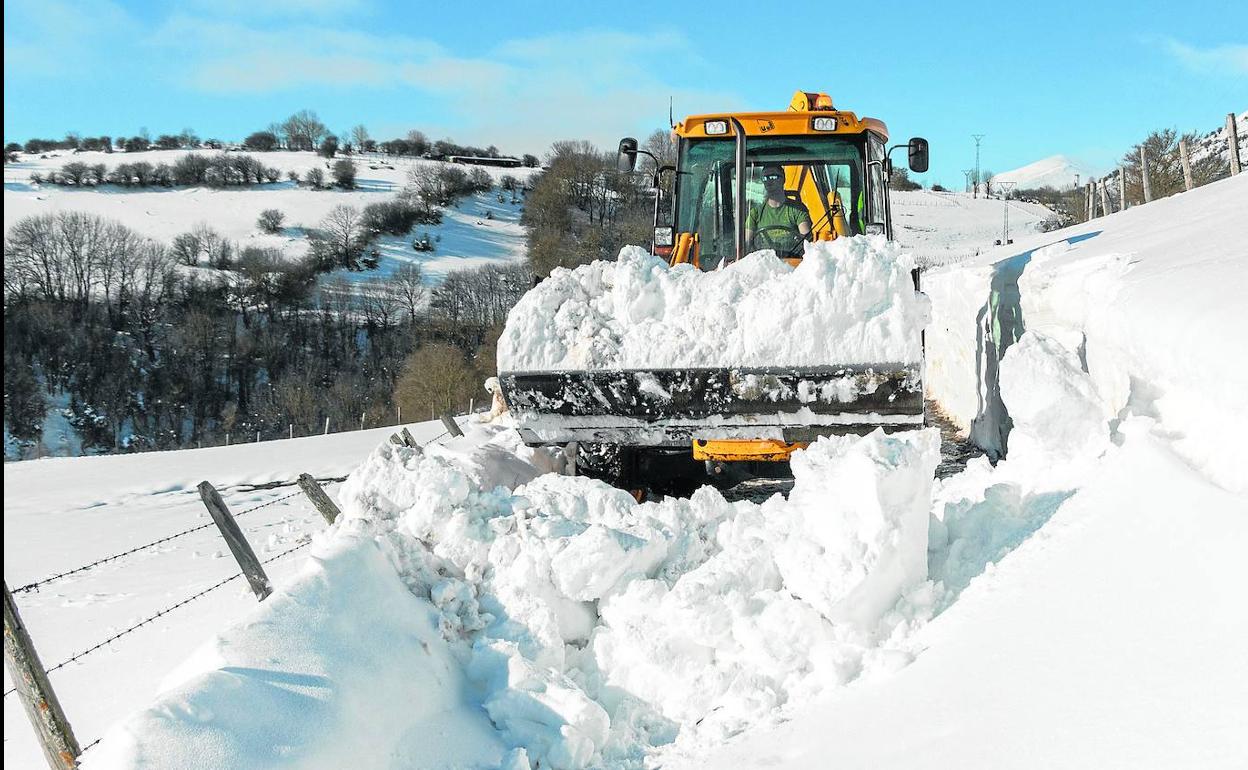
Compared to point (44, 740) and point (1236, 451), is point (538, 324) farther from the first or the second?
point (1236, 451)

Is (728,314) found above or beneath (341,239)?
beneath

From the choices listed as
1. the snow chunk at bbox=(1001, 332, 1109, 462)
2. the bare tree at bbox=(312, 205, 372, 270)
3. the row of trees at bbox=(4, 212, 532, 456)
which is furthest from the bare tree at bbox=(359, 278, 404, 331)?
the snow chunk at bbox=(1001, 332, 1109, 462)

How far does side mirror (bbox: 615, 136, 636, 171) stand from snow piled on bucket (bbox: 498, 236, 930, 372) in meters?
1.27

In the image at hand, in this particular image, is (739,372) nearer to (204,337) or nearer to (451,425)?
(451,425)

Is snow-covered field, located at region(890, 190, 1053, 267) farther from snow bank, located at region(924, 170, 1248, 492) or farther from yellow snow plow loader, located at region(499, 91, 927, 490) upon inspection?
yellow snow plow loader, located at region(499, 91, 927, 490)

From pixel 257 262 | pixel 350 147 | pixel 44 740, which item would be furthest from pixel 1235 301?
pixel 350 147

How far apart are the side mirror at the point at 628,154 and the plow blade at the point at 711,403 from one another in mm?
2041

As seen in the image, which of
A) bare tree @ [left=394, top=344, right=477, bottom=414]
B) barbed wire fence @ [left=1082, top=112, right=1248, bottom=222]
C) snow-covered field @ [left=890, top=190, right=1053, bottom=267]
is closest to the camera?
barbed wire fence @ [left=1082, top=112, right=1248, bottom=222]

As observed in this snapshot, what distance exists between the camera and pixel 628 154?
20.6 feet

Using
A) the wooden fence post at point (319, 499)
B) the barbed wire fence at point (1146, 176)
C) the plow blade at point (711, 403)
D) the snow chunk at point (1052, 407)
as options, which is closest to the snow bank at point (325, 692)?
the wooden fence post at point (319, 499)

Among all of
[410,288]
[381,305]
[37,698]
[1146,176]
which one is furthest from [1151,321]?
[410,288]

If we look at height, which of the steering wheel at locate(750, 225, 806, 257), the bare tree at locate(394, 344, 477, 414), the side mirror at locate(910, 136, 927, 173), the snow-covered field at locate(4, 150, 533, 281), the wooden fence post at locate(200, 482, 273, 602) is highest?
the snow-covered field at locate(4, 150, 533, 281)

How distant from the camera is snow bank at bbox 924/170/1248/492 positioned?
329cm

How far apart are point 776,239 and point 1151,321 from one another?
9.49 feet
